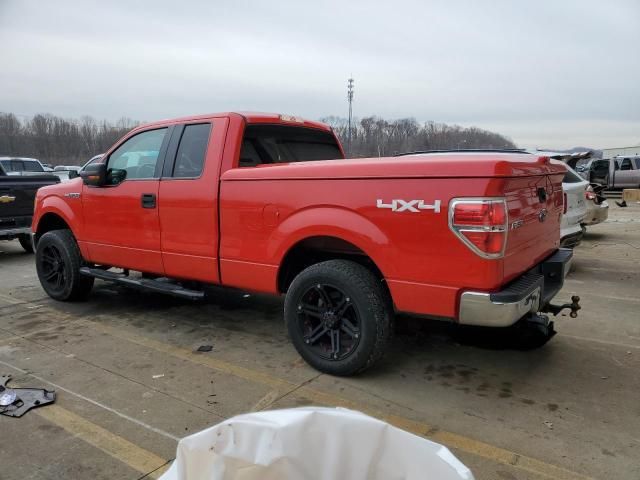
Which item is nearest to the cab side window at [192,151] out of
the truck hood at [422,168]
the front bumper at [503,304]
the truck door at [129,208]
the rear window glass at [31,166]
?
the truck door at [129,208]

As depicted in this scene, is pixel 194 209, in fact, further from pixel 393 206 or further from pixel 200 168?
pixel 393 206

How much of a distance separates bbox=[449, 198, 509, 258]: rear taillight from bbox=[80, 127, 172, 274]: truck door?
2901 millimetres

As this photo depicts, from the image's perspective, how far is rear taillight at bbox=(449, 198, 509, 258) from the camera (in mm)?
2949

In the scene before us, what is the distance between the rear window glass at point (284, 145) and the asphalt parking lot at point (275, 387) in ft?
5.42

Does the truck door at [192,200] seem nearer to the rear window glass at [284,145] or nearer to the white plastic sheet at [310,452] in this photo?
the rear window glass at [284,145]

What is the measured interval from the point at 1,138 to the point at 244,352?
60.4 meters

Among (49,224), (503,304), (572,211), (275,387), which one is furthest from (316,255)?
(572,211)

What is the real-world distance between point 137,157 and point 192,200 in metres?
1.14

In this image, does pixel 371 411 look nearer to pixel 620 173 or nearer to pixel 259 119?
pixel 259 119

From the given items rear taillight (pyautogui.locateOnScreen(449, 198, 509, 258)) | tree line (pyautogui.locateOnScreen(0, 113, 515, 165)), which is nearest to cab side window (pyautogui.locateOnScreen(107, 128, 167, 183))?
rear taillight (pyautogui.locateOnScreen(449, 198, 509, 258))

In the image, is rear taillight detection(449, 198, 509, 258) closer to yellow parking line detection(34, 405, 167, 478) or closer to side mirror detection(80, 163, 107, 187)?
yellow parking line detection(34, 405, 167, 478)

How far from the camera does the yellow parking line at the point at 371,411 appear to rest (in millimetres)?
2666

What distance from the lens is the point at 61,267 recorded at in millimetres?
5867

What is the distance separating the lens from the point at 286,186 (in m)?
3.81
